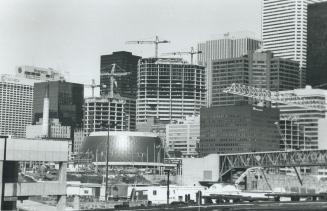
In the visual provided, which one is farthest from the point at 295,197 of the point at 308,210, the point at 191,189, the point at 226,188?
the point at 308,210

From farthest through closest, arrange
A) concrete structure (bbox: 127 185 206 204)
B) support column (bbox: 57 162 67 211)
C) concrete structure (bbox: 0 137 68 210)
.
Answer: concrete structure (bbox: 127 185 206 204), support column (bbox: 57 162 67 211), concrete structure (bbox: 0 137 68 210)

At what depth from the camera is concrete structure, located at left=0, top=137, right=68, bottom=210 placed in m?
77.2

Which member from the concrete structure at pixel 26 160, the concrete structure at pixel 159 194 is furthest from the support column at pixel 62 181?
the concrete structure at pixel 159 194

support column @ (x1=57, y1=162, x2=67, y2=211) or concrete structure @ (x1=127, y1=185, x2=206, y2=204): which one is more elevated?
support column @ (x1=57, y1=162, x2=67, y2=211)

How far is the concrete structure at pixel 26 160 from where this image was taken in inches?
3041

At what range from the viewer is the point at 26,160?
7794cm

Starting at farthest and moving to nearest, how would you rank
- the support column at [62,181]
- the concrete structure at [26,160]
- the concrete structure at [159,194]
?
the concrete structure at [159,194] < the support column at [62,181] < the concrete structure at [26,160]

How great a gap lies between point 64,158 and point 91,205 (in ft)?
136

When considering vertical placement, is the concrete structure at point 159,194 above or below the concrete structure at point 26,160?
below

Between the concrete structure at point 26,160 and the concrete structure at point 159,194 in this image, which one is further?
the concrete structure at point 159,194

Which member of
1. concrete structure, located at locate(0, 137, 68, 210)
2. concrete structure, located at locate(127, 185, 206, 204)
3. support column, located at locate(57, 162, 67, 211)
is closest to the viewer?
concrete structure, located at locate(0, 137, 68, 210)

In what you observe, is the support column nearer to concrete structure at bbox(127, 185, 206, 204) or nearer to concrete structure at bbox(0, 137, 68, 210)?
concrete structure at bbox(0, 137, 68, 210)

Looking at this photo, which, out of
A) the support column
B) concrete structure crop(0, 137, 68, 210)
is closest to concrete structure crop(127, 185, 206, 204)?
the support column

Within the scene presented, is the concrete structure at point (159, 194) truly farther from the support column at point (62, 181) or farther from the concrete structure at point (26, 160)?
the concrete structure at point (26, 160)
